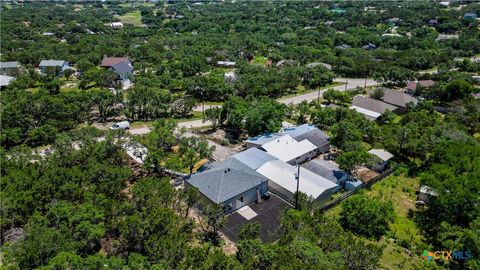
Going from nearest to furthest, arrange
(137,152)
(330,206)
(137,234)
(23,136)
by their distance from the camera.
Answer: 1. (137,234)
2. (330,206)
3. (137,152)
4. (23,136)

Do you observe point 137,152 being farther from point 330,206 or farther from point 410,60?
point 410,60

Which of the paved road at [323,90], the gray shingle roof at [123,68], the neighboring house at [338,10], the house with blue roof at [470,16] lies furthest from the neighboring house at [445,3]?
the gray shingle roof at [123,68]

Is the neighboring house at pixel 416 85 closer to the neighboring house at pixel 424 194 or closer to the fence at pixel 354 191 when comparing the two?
the fence at pixel 354 191

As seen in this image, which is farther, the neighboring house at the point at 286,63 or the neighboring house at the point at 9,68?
the neighboring house at the point at 286,63

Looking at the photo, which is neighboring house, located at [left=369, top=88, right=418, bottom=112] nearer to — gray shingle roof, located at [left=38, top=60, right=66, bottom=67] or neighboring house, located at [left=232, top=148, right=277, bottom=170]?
neighboring house, located at [left=232, top=148, right=277, bottom=170]

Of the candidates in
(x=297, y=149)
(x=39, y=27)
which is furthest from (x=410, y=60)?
(x=39, y=27)

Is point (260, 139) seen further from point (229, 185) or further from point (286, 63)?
point (286, 63)

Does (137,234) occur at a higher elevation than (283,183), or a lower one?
higher
